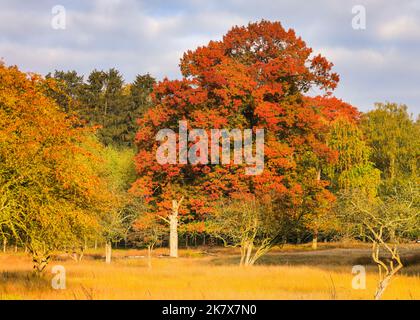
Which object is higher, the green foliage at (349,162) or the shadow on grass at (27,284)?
the green foliage at (349,162)

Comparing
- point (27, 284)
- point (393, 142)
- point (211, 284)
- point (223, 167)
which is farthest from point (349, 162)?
point (27, 284)

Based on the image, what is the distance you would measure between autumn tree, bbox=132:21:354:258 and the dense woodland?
0.12 m

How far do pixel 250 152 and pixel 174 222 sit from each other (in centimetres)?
955

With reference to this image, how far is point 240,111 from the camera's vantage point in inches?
1786

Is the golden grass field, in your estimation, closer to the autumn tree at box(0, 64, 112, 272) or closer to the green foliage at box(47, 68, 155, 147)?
the autumn tree at box(0, 64, 112, 272)

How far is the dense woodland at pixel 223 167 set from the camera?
19.0 m

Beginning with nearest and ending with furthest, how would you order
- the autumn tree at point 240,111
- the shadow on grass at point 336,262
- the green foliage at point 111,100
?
the shadow on grass at point 336,262
the autumn tree at point 240,111
the green foliage at point 111,100

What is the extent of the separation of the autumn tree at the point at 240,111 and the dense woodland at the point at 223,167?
116 millimetres

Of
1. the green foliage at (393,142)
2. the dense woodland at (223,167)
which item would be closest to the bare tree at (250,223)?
the dense woodland at (223,167)

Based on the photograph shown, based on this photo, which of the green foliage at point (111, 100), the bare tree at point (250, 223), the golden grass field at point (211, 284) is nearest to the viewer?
the golden grass field at point (211, 284)

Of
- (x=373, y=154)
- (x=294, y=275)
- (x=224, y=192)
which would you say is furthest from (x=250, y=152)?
(x=373, y=154)

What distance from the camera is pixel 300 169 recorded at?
49.8 meters

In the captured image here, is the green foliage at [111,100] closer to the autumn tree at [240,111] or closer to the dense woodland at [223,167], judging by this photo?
the dense woodland at [223,167]

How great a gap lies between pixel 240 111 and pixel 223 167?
503 centimetres
